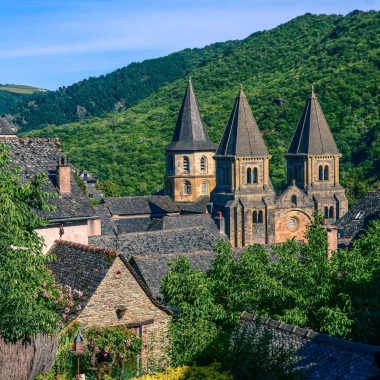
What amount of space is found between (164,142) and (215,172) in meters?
42.6

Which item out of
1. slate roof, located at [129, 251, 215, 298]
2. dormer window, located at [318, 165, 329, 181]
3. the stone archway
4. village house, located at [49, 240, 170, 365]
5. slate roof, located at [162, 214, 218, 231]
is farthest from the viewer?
dormer window, located at [318, 165, 329, 181]

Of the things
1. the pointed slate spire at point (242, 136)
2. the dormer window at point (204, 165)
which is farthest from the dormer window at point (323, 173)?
the dormer window at point (204, 165)

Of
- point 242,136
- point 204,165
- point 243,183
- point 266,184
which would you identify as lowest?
point 266,184

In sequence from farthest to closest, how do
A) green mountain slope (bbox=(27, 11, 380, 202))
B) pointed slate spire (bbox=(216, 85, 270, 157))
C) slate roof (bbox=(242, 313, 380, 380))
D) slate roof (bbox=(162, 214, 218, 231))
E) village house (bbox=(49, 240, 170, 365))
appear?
green mountain slope (bbox=(27, 11, 380, 202))
pointed slate spire (bbox=(216, 85, 270, 157))
slate roof (bbox=(162, 214, 218, 231))
village house (bbox=(49, 240, 170, 365))
slate roof (bbox=(242, 313, 380, 380))

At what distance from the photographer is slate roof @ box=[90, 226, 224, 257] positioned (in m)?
Result: 37.0

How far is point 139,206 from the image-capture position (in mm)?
68375

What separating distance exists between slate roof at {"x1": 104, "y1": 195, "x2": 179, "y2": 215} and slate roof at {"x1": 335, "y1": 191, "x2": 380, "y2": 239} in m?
18.2

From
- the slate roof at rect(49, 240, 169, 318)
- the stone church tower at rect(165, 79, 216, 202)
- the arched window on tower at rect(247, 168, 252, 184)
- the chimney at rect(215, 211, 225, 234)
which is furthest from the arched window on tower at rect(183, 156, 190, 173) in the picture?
the slate roof at rect(49, 240, 169, 318)

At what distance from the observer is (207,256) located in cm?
3206

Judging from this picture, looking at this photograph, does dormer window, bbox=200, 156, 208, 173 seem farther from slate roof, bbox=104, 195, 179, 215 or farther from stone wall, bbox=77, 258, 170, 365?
stone wall, bbox=77, 258, 170, 365

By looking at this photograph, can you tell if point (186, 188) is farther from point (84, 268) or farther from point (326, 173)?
point (84, 268)

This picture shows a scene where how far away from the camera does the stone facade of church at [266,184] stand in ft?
206

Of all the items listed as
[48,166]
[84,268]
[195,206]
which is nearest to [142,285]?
[84,268]

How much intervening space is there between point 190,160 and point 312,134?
1081 centimetres
